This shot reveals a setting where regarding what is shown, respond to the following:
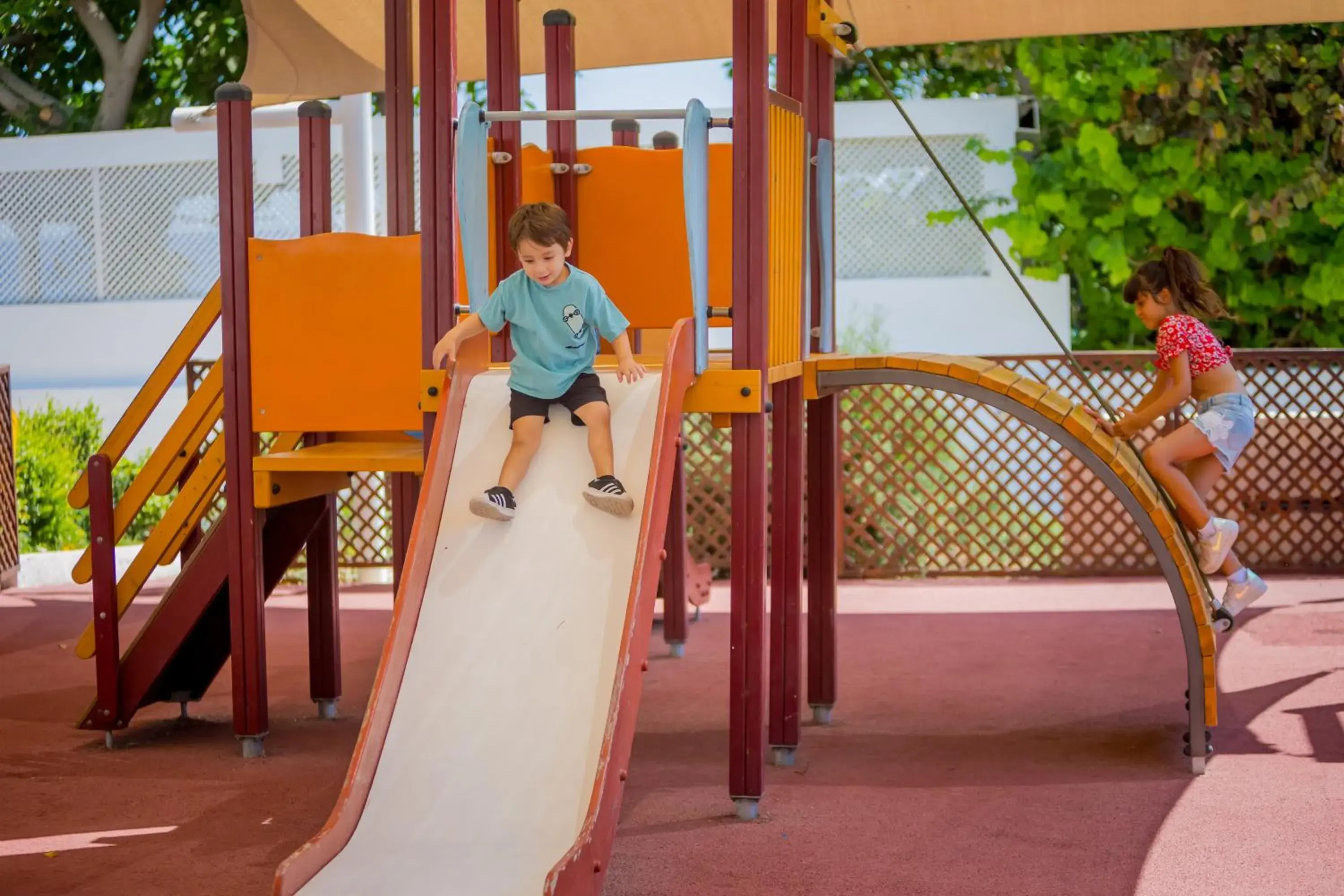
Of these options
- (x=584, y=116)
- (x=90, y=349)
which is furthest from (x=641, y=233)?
(x=90, y=349)

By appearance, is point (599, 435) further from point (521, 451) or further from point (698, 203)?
point (698, 203)

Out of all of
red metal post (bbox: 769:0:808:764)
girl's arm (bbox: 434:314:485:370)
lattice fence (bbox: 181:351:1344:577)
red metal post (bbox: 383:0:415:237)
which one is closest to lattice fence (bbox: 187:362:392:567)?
lattice fence (bbox: 181:351:1344:577)

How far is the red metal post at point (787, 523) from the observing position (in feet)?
17.3

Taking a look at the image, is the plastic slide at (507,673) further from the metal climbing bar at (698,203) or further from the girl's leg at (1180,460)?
the girl's leg at (1180,460)

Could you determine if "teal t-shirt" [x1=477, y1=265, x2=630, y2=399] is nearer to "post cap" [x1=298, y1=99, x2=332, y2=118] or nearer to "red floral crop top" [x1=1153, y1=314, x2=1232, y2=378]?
"post cap" [x1=298, y1=99, x2=332, y2=118]

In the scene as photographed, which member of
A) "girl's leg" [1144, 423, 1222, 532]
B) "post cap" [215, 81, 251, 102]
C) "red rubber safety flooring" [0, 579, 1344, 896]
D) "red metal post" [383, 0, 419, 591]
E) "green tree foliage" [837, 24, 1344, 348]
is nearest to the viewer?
"red rubber safety flooring" [0, 579, 1344, 896]

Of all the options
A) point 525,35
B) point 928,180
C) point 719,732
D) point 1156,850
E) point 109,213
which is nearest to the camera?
point 1156,850

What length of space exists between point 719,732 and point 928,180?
31.3ft

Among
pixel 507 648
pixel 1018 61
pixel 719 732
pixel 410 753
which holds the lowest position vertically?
pixel 719 732

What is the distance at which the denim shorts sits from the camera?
542cm

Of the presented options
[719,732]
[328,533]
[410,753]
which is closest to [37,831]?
[410,753]

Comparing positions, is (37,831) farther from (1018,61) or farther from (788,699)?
(1018,61)

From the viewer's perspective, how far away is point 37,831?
15.4 ft

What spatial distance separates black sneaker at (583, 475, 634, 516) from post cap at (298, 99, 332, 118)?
8.48 feet
